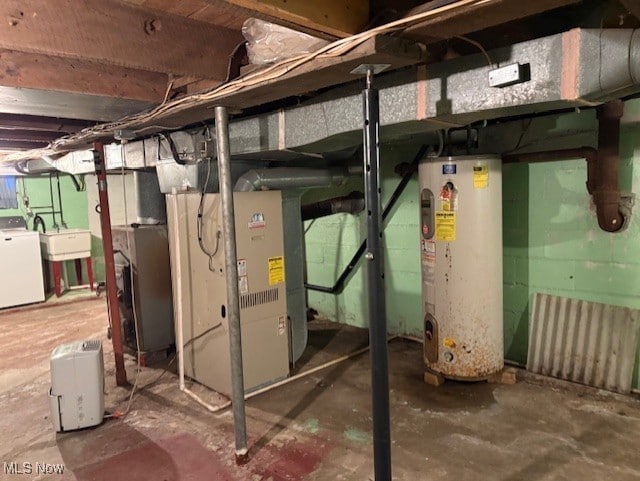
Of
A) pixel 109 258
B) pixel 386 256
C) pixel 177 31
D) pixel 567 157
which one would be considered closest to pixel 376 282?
pixel 177 31

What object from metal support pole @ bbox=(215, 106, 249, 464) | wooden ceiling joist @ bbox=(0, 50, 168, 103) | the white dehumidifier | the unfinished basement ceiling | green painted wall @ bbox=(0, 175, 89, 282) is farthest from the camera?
green painted wall @ bbox=(0, 175, 89, 282)

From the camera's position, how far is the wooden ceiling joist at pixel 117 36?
151 centimetres

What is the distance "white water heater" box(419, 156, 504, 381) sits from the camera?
2.81 m

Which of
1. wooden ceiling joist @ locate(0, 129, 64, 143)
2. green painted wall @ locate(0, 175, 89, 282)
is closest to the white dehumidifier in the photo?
wooden ceiling joist @ locate(0, 129, 64, 143)

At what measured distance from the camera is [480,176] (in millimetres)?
2785

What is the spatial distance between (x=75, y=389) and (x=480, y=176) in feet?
8.94

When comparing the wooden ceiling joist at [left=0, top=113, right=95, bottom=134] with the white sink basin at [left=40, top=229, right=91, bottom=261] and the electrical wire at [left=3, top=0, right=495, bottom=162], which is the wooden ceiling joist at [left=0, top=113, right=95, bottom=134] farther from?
the white sink basin at [left=40, top=229, right=91, bottom=261]

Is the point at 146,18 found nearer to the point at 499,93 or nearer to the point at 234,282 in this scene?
the point at 234,282

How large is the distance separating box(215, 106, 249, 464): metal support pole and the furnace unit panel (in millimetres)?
650

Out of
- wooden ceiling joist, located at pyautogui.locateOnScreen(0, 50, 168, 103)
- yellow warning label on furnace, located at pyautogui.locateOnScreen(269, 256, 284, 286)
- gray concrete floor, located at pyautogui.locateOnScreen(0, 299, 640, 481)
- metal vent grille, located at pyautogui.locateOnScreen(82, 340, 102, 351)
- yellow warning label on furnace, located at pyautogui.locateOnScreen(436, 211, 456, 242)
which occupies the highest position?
wooden ceiling joist, located at pyautogui.locateOnScreen(0, 50, 168, 103)

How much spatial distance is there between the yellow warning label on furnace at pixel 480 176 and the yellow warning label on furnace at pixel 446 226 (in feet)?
0.75

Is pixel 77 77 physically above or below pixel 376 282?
above

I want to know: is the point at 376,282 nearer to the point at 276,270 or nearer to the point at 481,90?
the point at 481,90

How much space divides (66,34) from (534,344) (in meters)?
3.11
